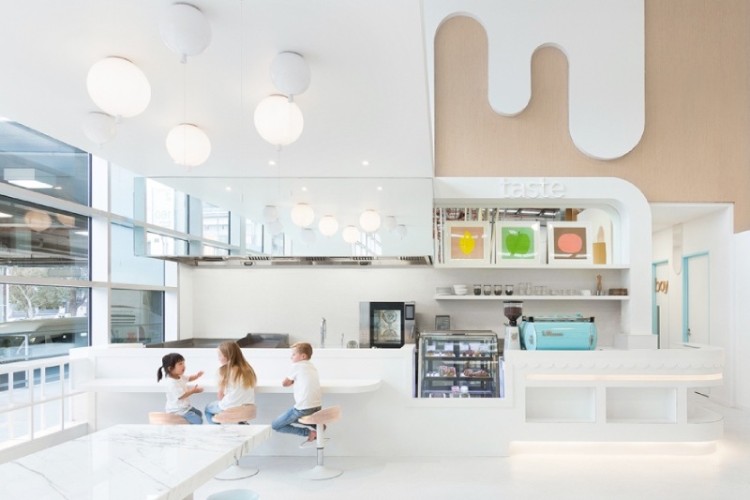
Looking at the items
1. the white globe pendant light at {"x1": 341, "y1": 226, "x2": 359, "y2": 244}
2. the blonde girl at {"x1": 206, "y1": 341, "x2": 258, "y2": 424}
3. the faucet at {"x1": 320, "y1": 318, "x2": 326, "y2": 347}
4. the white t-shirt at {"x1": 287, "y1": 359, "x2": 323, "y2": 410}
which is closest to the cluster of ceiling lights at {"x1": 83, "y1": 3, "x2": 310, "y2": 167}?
the blonde girl at {"x1": 206, "y1": 341, "x2": 258, "y2": 424}

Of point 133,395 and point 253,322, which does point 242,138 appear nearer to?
point 133,395

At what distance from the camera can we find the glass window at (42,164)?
5.06 meters

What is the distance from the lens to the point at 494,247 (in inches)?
303

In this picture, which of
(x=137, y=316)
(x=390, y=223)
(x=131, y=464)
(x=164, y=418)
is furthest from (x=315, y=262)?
(x=131, y=464)

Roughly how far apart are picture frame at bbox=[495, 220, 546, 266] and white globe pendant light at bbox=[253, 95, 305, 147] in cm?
460

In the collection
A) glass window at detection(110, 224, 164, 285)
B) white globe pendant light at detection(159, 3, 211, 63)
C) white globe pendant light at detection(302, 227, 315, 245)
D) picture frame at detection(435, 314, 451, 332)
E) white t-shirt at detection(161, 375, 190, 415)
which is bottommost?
white t-shirt at detection(161, 375, 190, 415)

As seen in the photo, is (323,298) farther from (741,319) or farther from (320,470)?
(741,319)

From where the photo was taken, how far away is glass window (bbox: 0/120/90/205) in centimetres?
506

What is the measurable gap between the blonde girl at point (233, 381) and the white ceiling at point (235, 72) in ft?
6.10

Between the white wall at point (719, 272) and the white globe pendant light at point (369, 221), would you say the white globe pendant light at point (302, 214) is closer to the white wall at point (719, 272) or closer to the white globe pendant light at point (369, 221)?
the white globe pendant light at point (369, 221)

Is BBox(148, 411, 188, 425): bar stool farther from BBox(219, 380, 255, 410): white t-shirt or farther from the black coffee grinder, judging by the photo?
the black coffee grinder

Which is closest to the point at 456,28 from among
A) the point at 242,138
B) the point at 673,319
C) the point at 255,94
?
the point at 242,138

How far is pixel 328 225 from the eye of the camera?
6.39 m

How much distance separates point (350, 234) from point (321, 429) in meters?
2.25
